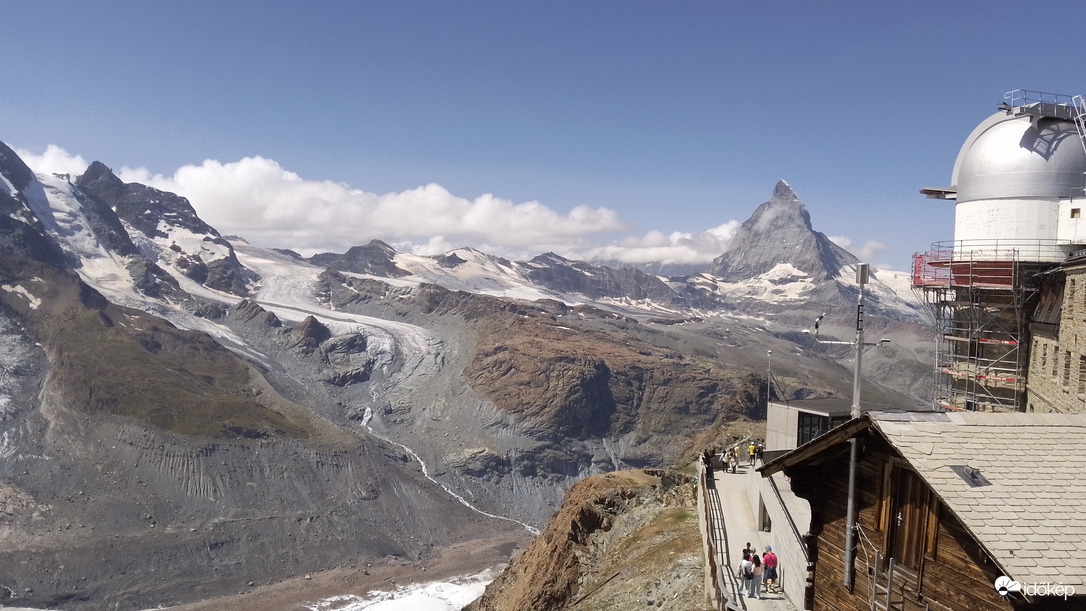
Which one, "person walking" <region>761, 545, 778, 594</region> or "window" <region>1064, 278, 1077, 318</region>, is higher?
"window" <region>1064, 278, 1077, 318</region>

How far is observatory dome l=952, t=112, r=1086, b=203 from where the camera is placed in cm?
2680

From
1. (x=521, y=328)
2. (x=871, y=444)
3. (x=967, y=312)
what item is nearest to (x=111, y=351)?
(x=521, y=328)

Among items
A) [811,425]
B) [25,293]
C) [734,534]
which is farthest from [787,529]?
[25,293]

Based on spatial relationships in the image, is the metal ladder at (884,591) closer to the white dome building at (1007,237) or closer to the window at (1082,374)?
the window at (1082,374)

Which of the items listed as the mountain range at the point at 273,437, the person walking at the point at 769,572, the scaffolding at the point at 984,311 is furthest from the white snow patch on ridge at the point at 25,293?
the person walking at the point at 769,572

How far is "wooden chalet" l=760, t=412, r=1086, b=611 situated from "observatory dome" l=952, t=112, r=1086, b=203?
70.2 feet

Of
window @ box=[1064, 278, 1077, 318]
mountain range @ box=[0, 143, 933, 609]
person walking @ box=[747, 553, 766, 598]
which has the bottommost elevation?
mountain range @ box=[0, 143, 933, 609]

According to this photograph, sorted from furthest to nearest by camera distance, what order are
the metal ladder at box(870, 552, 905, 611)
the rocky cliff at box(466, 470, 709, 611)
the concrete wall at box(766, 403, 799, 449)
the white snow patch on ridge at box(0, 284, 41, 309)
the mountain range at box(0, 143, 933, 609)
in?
the white snow patch on ridge at box(0, 284, 41, 309)
the mountain range at box(0, 143, 933, 609)
the concrete wall at box(766, 403, 799, 449)
the rocky cliff at box(466, 470, 709, 611)
the metal ladder at box(870, 552, 905, 611)

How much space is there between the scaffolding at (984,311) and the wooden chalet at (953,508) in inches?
826

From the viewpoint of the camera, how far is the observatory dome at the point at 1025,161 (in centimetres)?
2680

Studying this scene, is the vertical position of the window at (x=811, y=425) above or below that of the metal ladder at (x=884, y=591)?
below

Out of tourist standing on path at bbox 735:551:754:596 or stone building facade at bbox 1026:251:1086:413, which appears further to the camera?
stone building facade at bbox 1026:251:1086:413

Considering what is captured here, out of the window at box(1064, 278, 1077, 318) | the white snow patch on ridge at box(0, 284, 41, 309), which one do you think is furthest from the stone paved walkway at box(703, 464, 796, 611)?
the white snow patch on ridge at box(0, 284, 41, 309)

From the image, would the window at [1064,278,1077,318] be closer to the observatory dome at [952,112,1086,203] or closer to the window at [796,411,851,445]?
the observatory dome at [952,112,1086,203]
